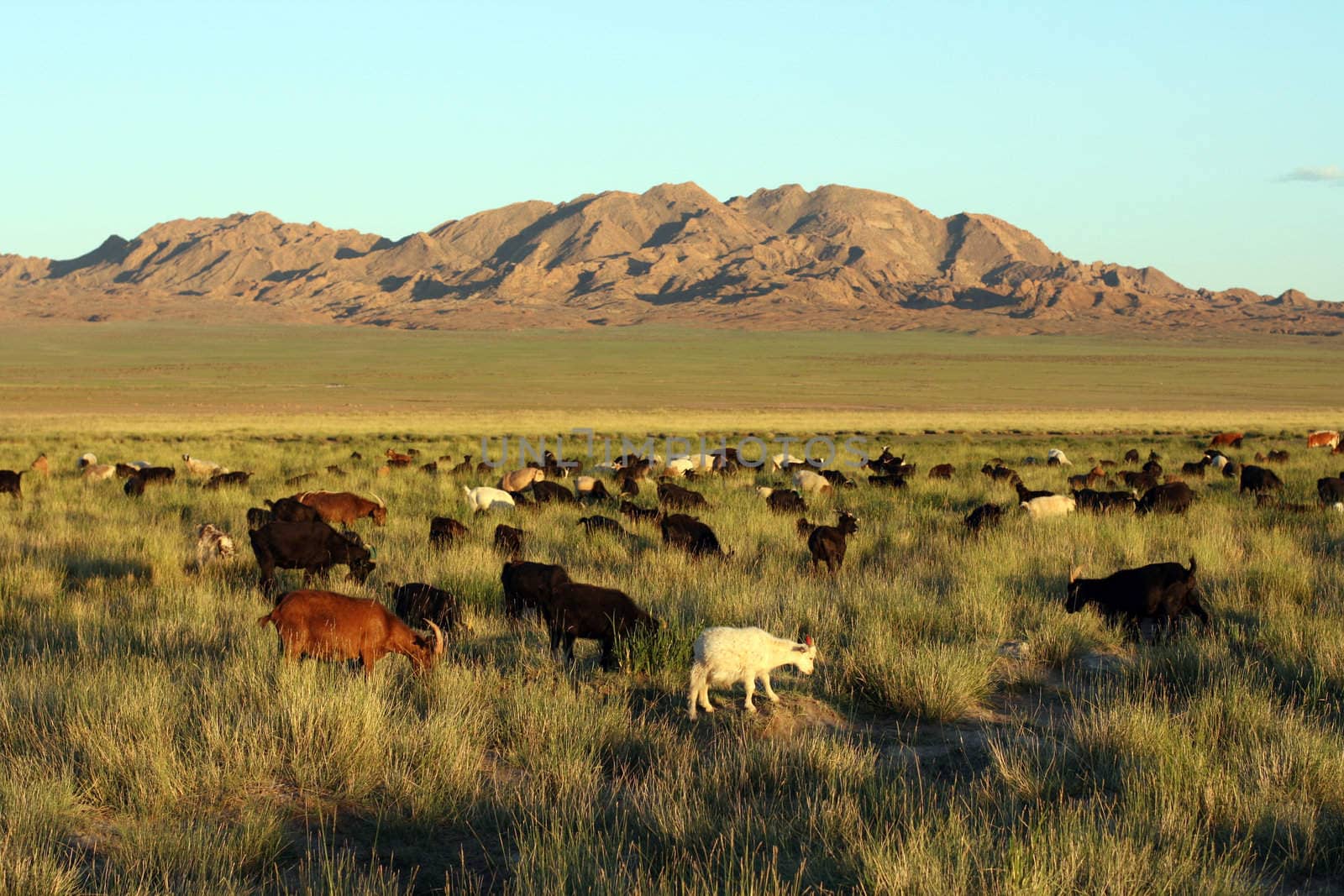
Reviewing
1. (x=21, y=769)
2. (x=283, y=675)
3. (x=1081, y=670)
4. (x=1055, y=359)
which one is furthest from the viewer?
(x=1055, y=359)

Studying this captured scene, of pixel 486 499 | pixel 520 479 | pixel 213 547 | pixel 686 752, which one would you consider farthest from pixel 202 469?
pixel 686 752

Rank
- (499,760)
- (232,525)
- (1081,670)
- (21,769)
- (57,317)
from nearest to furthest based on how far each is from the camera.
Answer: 1. (21,769)
2. (499,760)
3. (1081,670)
4. (232,525)
5. (57,317)

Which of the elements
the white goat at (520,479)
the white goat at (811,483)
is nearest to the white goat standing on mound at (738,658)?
the white goat at (811,483)

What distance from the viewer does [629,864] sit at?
4.57 metres

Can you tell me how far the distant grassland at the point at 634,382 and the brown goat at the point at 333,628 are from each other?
35114 millimetres

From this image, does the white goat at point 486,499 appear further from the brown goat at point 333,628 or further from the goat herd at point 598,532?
the brown goat at point 333,628

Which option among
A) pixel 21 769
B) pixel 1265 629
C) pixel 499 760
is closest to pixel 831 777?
pixel 499 760

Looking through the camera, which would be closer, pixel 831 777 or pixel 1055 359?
pixel 831 777

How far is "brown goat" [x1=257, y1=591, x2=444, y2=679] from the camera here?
7.03 metres

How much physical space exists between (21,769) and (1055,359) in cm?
12605

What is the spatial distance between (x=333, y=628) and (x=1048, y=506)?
11.8 m

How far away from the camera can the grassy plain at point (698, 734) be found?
4.50 m

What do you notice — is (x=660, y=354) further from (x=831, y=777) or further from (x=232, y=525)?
(x=831, y=777)

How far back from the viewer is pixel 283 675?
642 cm
